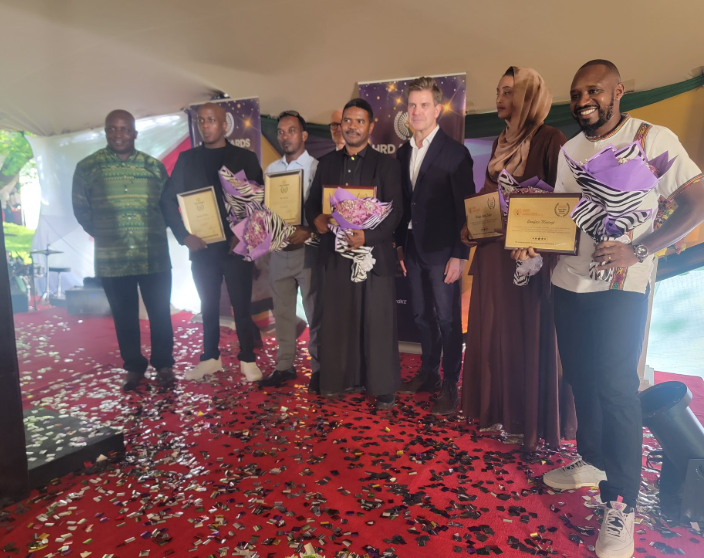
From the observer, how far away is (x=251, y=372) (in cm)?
Result: 331

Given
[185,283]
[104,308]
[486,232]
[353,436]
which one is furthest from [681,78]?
[104,308]

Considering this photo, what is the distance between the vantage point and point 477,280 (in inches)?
94.4

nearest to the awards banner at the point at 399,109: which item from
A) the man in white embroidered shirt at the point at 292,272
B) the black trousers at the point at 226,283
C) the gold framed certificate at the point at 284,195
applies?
the man in white embroidered shirt at the point at 292,272

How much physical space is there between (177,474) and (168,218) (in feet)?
6.26

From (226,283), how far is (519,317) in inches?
78.5

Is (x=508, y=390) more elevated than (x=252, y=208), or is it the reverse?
(x=252, y=208)

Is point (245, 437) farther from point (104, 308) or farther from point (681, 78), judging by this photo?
point (104, 308)

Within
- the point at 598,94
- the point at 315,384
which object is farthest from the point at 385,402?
the point at 598,94

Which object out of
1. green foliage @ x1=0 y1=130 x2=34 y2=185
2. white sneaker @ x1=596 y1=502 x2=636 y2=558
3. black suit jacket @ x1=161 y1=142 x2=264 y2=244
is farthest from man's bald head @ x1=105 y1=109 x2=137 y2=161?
green foliage @ x1=0 y1=130 x2=34 y2=185

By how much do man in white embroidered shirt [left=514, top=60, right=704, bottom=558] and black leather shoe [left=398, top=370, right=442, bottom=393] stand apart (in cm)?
149

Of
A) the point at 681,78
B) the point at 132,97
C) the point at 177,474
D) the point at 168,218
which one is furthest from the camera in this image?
the point at 132,97

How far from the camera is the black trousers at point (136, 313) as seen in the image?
324 cm

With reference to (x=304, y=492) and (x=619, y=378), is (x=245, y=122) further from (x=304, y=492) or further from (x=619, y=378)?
(x=619, y=378)

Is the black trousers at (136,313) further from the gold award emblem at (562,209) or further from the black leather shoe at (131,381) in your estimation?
the gold award emblem at (562,209)
